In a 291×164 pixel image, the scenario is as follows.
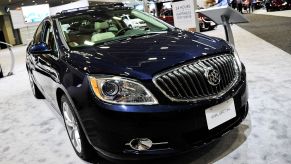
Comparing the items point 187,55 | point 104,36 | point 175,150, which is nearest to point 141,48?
point 187,55

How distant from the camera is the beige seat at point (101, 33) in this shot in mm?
3123

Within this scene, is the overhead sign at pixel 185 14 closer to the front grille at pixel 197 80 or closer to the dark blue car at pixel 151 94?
the dark blue car at pixel 151 94

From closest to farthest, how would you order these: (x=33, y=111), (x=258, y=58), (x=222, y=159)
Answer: (x=222, y=159), (x=33, y=111), (x=258, y=58)

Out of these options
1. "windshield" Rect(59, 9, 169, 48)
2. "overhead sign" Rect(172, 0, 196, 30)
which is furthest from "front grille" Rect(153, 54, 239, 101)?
"overhead sign" Rect(172, 0, 196, 30)

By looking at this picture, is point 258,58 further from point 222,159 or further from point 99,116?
point 99,116

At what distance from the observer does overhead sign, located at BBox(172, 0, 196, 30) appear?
8.55 metres

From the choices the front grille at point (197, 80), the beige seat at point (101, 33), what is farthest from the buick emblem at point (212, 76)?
the beige seat at point (101, 33)

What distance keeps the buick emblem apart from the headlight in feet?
1.46

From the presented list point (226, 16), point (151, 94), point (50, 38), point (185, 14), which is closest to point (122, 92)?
point (151, 94)

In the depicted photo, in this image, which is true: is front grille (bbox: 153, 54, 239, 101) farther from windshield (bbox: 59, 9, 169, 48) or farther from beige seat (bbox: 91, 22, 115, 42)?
beige seat (bbox: 91, 22, 115, 42)

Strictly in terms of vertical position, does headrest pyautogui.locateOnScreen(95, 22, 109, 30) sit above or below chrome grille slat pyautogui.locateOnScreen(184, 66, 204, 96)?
above

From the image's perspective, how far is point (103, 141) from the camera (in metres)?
2.16

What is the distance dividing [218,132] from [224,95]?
0.89 ft

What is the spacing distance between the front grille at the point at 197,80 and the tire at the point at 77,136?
833mm
